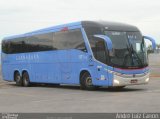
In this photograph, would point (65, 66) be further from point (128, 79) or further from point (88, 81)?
point (128, 79)

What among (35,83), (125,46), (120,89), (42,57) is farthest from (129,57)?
(35,83)

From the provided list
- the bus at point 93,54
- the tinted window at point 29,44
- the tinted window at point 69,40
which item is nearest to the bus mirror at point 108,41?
the bus at point 93,54

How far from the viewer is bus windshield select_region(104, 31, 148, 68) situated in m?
21.5

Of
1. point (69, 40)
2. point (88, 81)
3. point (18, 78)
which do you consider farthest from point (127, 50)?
point (18, 78)

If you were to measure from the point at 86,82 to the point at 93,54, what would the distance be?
1.74m

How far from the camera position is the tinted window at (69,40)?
22.8m

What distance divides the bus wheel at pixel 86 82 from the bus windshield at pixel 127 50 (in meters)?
1.91

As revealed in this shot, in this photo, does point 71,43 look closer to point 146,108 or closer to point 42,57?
point 42,57

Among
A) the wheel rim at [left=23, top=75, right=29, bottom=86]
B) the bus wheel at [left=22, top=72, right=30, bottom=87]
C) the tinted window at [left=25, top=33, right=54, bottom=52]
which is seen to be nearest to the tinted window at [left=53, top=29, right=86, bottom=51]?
the tinted window at [left=25, top=33, right=54, bottom=52]

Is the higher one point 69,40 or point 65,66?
point 69,40

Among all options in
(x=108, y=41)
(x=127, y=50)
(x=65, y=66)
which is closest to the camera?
(x=108, y=41)

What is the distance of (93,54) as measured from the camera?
2194 centimetres

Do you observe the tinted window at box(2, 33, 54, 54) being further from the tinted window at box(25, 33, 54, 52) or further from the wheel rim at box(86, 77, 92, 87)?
the wheel rim at box(86, 77, 92, 87)

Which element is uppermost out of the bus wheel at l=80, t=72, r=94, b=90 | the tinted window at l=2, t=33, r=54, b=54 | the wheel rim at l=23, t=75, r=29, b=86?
the tinted window at l=2, t=33, r=54, b=54
